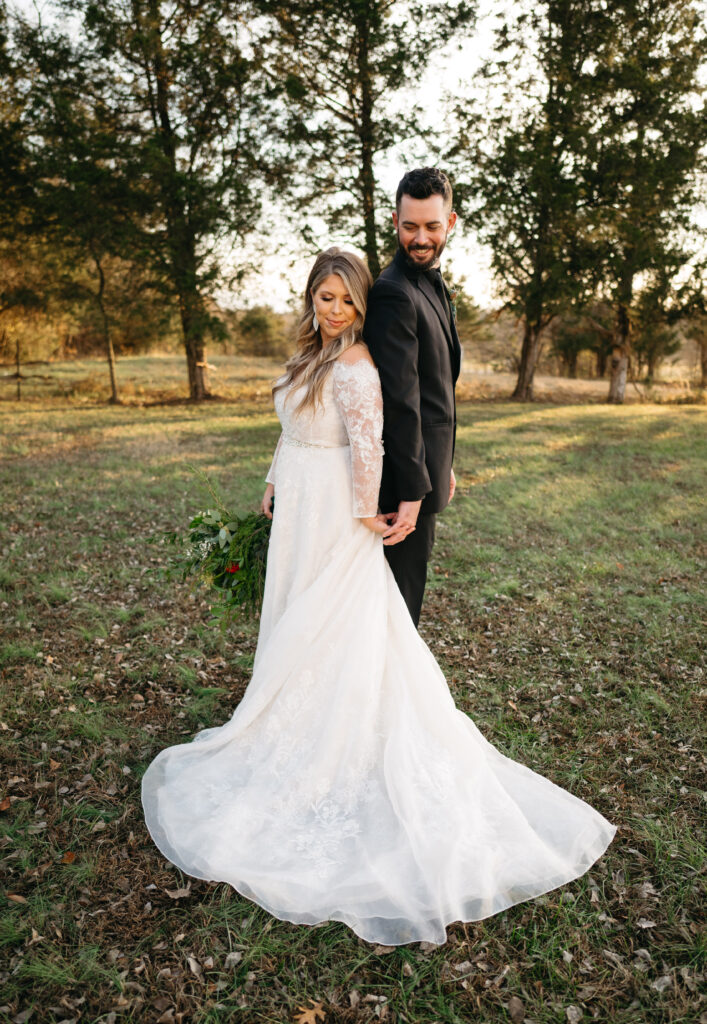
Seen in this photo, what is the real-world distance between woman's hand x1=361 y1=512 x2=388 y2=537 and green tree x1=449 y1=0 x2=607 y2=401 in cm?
1858

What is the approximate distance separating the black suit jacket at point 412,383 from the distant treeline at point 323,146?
54.9 feet

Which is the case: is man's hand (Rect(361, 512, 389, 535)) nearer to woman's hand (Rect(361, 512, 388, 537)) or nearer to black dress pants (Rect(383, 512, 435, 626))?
woman's hand (Rect(361, 512, 388, 537))

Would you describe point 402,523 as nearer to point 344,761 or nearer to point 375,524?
point 375,524

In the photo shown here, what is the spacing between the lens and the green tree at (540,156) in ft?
62.8

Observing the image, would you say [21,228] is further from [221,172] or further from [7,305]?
[221,172]

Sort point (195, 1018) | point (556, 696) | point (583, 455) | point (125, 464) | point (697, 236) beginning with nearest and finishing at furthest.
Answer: point (195, 1018)
point (556, 696)
point (125, 464)
point (583, 455)
point (697, 236)

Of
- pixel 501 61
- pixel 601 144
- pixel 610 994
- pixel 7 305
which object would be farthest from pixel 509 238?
pixel 610 994

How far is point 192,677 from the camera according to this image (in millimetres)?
5016

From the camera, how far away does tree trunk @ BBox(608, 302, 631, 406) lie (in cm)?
2277

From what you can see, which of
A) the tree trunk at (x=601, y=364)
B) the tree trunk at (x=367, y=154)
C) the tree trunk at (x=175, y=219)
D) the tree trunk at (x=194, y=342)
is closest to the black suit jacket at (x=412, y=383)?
the tree trunk at (x=367, y=154)

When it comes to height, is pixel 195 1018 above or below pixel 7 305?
below

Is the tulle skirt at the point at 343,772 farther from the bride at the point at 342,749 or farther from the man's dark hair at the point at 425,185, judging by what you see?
the man's dark hair at the point at 425,185

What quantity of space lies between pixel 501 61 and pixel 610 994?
2306 cm

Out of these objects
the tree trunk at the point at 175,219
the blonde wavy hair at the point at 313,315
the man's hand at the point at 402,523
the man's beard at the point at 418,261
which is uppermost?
the tree trunk at the point at 175,219
